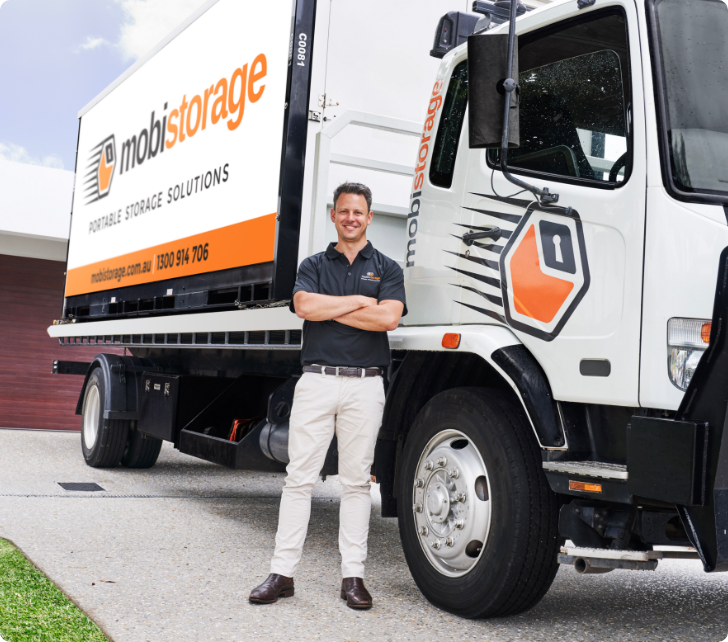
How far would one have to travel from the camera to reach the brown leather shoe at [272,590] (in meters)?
3.84

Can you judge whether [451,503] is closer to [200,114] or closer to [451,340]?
[451,340]

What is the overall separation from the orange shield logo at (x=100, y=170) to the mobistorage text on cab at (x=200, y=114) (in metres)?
0.35

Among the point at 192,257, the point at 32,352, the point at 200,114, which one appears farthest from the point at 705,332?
the point at 32,352

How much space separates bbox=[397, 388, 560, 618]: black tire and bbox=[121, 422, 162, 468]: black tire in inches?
199

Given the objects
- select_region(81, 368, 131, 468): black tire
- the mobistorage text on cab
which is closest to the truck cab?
the mobistorage text on cab

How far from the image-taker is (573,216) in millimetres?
3455

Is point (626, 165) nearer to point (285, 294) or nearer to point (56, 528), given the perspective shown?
point (285, 294)

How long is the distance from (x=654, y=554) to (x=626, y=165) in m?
1.47

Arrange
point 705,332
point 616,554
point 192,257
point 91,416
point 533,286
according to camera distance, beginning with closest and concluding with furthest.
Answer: point 705,332 → point 616,554 → point 533,286 → point 192,257 → point 91,416

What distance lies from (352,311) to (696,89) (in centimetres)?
169

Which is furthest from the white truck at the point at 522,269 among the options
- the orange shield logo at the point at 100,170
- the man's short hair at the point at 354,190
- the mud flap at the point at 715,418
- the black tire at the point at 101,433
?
the black tire at the point at 101,433

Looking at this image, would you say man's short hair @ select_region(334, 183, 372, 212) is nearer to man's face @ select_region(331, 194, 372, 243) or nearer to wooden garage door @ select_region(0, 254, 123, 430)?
man's face @ select_region(331, 194, 372, 243)

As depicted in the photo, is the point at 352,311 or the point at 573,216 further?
the point at 352,311

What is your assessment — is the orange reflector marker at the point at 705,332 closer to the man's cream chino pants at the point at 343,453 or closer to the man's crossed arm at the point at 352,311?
the man's crossed arm at the point at 352,311
